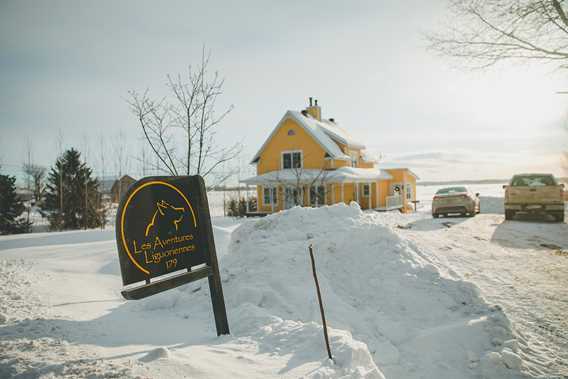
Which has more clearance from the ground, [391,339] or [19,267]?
[19,267]

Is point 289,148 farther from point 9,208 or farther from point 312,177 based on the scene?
point 9,208

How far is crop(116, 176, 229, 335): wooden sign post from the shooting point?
11.1ft

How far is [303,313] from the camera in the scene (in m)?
4.73

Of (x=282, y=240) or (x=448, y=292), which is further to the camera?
(x=282, y=240)

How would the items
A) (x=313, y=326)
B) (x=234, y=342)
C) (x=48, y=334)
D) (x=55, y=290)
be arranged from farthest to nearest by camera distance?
(x=55, y=290)
(x=313, y=326)
(x=234, y=342)
(x=48, y=334)

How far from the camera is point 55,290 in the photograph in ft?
17.5

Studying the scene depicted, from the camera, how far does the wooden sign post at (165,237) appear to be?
3.39 meters

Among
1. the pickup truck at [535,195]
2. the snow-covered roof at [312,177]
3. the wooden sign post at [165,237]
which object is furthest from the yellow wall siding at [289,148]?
the wooden sign post at [165,237]

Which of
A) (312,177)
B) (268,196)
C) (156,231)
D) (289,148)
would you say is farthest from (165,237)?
(289,148)

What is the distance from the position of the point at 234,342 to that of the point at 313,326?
0.97 meters

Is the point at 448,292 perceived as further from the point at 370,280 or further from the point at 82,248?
the point at 82,248

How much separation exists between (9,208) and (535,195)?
34.7 meters

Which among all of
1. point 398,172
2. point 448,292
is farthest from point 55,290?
point 398,172

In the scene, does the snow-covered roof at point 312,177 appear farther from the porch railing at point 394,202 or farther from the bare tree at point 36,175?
the bare tree at point 36,175
